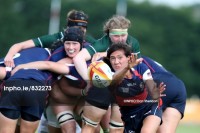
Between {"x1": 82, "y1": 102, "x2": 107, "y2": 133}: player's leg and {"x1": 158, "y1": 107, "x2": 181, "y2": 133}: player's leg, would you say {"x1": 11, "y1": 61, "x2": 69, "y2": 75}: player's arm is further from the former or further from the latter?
{"x1": 158, "y1": 107, "x2": 181, "y2": 133}: player's leg

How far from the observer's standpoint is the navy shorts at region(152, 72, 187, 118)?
10.6 metres

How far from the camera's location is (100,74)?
9789 mm

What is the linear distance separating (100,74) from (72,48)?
3.03ft

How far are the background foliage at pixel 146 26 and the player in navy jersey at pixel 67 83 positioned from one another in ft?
94.1

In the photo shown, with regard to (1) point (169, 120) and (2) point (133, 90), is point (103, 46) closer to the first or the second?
(2) point (133, 90)

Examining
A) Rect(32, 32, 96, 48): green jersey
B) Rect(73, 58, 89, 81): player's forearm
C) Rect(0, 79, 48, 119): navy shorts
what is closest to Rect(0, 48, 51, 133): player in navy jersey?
Rect(0, 79, 48, 119): navy shorts

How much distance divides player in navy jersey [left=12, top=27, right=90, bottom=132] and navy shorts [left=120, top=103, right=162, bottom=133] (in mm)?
761

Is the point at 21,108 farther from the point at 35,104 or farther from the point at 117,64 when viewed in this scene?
the point at 117,64

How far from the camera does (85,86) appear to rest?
1048cm

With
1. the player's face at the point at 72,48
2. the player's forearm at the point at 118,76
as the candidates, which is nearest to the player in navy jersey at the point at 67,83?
the player's face at the point at 72,48

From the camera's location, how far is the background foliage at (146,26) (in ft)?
139

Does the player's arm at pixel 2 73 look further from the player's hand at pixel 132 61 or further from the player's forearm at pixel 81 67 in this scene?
the player's hand at pixel 132 61

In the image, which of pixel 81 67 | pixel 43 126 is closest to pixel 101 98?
pixel 81 67

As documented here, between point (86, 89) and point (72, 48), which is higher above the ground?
point (72, 48)
